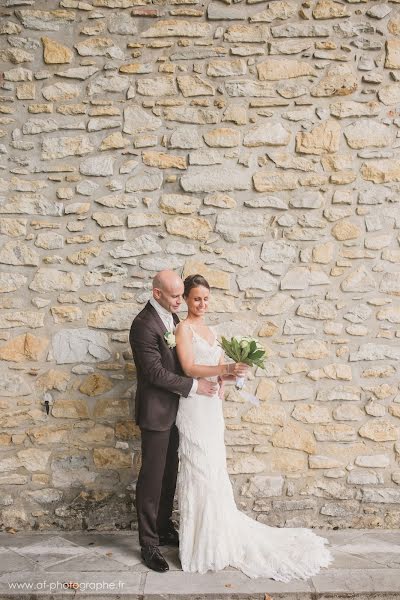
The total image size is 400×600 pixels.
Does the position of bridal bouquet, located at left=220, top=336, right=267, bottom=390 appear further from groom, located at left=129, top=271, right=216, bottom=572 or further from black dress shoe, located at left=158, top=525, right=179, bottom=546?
black dress shoe, located at left=158, top=525, right=179, bottom=546

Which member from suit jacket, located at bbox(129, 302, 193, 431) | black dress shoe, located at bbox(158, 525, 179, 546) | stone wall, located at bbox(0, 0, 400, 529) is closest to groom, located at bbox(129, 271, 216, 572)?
suit jacket, located at bbox(129, 302, 193, 431)

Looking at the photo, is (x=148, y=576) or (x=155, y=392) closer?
(x=148, y=576)

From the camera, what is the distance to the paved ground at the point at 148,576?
11.5 ft

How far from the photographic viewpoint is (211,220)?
4.58 metres

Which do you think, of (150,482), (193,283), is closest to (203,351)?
(193,283)

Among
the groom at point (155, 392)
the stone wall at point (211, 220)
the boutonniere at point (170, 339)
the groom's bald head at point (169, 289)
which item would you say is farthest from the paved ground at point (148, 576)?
the groom's bald head at point (169, 289)

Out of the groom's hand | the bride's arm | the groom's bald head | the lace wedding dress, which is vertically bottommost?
the lace wedding dress

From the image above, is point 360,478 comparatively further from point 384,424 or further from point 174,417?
point 174,417

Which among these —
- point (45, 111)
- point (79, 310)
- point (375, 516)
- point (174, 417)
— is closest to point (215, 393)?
point (174, 417)

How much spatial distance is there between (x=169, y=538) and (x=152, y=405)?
3.56 feet

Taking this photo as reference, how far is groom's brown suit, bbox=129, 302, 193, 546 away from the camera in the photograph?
382 centimetres

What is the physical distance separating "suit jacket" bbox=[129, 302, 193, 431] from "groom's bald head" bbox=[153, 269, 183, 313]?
0.37 feet

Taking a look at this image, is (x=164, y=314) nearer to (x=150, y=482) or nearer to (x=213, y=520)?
(x=150, y=482)

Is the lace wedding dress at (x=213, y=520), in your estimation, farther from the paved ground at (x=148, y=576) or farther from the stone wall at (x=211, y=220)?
the stone wall at (x=211, y=220)
